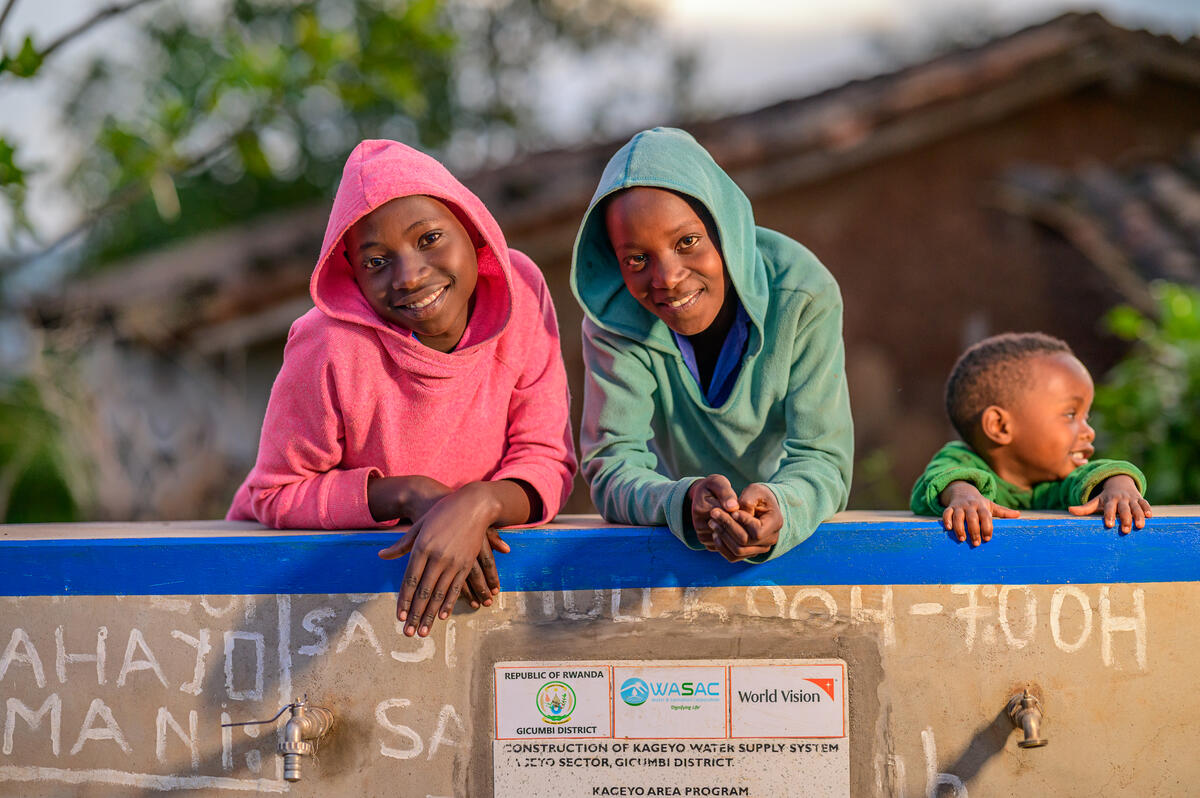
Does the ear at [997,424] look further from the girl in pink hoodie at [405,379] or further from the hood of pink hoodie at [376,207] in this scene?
the hood of pink hoodie at [376,207]

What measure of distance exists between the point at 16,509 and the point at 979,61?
709 centimetres

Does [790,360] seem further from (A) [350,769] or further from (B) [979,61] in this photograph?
(B) [979,61]

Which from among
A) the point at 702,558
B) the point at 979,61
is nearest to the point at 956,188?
the point at 979,61

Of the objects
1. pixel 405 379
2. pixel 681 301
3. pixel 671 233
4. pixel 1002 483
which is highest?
pixel 671 233

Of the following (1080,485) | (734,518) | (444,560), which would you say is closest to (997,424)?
(1080,485)

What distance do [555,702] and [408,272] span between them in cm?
93

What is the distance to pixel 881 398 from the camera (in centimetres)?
686

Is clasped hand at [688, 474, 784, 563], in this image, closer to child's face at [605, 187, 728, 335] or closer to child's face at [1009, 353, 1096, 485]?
child's face at [605, 187, 728, 335]

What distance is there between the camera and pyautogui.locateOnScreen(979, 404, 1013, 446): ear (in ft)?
8.79

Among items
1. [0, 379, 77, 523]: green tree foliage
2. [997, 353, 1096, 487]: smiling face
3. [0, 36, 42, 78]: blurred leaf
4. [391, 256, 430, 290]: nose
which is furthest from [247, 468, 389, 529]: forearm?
[0, 379, 77, 523]: green tree foliage

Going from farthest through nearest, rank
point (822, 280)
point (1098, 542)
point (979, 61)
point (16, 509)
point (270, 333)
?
1. point (16, 509)
2. point (979, 61)
3. point (270, 333)
4. point (822, 280)
5. point (1098, 542)

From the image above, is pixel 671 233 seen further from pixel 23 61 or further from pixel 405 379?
pixel 23 61

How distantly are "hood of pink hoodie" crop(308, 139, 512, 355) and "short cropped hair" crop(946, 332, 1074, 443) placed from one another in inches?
43.2

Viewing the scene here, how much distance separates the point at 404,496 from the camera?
241 centimetres
